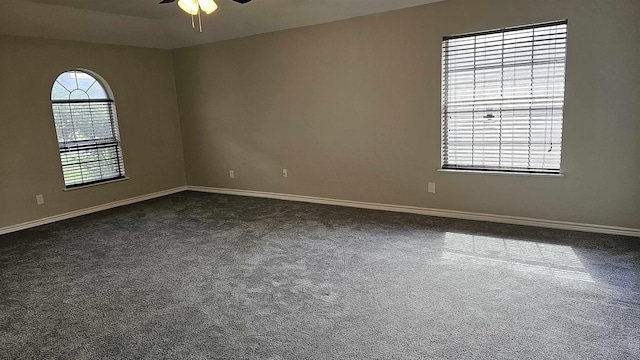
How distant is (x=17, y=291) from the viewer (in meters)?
3.15

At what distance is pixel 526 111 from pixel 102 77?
17.8ft

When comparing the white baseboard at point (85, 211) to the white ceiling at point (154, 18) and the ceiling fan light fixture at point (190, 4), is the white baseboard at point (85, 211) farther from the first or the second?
the ceiling fan light fixture at point (190, 4)

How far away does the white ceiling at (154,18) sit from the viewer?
4531mm

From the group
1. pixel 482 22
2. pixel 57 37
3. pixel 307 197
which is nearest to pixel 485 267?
pixel 482 22

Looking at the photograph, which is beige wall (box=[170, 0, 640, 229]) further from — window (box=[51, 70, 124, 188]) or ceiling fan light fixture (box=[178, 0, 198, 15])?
ceiling fan light fixture (box=[178, 0, 198, 15])

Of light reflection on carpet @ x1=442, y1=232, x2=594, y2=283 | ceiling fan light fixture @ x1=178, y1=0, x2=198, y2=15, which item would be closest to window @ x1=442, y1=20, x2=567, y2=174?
light reflection on carpet @ x1=442, y1=232, x2=594, y2=283

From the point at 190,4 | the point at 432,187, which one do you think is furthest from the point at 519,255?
the point at 190,4

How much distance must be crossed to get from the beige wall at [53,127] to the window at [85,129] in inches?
5.1

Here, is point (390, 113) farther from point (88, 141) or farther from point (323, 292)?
point (88, 141)

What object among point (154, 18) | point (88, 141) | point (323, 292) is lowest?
point (323, 292)

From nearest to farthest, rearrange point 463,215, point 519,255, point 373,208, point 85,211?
point 519,255 < point 463,215 < point 373,208 < point 85,211

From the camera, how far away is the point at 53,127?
17.0ft

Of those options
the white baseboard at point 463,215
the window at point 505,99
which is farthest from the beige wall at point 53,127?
the window at point 505,99

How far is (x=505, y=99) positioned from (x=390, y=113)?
1241 mm
